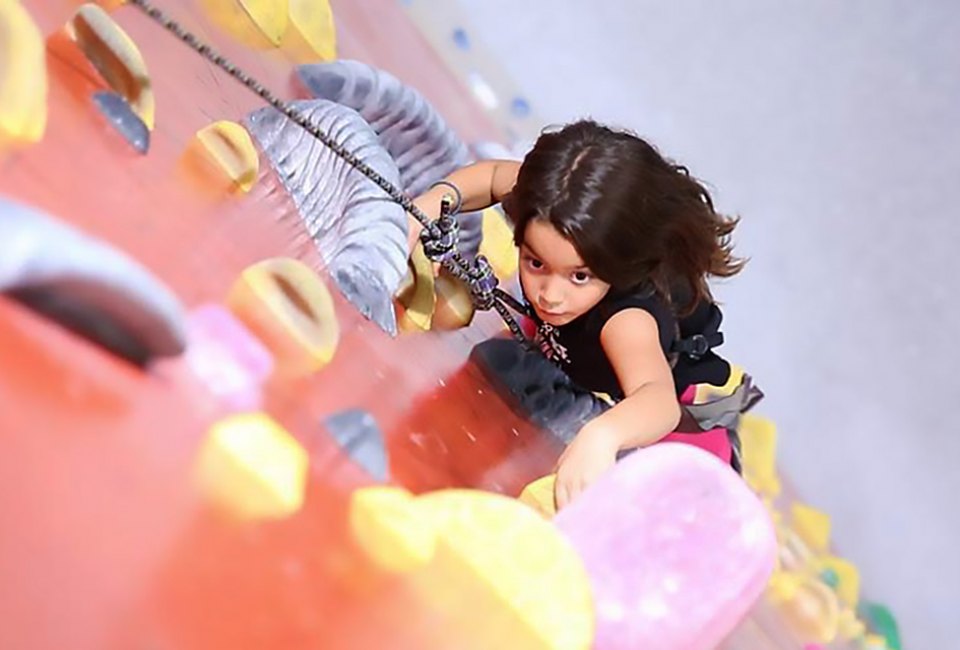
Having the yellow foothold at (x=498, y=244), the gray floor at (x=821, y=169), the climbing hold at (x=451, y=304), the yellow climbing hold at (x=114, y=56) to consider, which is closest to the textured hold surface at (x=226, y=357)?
the yellow climbing hold at (x=114, y=56)

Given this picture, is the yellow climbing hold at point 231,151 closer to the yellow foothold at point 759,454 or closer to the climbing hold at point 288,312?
the climbing hold at point 288,312

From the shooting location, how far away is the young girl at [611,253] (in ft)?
2.11

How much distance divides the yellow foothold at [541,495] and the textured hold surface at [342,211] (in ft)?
0.29

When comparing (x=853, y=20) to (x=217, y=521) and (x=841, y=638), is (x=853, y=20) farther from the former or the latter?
(x=217, y=521)

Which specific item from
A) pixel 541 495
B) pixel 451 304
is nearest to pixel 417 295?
pixel 451 304

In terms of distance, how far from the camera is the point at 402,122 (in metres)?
0.71

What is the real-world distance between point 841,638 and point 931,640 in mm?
271

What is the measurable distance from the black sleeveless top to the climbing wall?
0.10 m

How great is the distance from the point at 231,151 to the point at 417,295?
0.14 meters

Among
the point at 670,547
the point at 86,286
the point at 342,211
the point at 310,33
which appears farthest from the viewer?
the point at 310,33

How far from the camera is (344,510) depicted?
1.30 feet

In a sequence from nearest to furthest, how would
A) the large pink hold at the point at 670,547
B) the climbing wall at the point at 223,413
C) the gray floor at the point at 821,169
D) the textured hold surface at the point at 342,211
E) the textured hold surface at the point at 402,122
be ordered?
the climbing wall at the point at 223,413 < the large pink hold at the point at 670,547 < the textured hold surface at the point at 342,211 < the textured hold surface at the point at 402,122 < the gray floor at the point at 821,169

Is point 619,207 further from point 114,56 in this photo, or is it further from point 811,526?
point 811,526

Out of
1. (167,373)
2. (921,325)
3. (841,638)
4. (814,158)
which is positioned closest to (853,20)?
(814,158)
